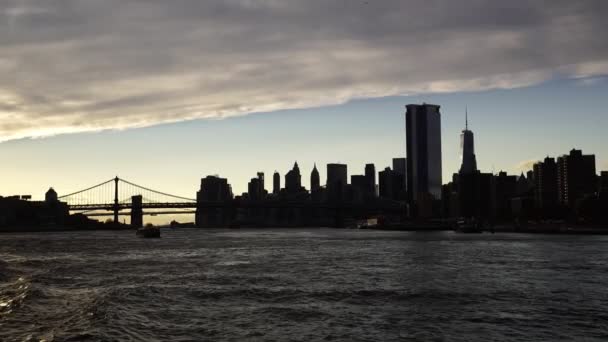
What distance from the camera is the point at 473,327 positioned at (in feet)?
77.7

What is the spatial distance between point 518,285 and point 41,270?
32.9 metres

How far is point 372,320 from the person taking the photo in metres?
25.2

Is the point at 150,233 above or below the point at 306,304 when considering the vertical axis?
below

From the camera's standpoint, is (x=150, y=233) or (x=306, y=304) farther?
(x=150, y=233)

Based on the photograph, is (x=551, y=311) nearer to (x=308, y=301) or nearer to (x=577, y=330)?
(x=577, y=330)

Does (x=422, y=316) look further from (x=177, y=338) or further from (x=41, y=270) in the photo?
(x=41, y=270)

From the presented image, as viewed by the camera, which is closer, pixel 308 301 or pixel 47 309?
pixel 47 309

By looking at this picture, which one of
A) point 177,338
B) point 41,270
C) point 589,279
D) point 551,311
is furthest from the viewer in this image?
point 41,270

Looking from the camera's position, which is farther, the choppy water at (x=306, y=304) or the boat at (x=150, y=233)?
the boat at (x=150, y=233)

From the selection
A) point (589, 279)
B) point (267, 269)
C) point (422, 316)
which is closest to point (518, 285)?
point (589, 279)

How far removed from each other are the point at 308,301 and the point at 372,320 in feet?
18.5

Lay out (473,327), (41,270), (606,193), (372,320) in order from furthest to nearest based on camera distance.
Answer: (606,193), (41,270), (372,320), (473,327)

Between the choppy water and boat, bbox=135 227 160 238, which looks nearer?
the choppy water

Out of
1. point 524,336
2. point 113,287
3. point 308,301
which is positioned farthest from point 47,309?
point 524,336
